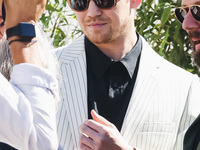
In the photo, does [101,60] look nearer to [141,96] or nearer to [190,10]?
[141,96]

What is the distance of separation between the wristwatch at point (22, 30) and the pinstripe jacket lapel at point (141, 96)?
125cm

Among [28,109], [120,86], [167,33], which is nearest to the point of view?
[28,109]

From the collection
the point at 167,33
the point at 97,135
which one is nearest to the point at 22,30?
the point at 97,135

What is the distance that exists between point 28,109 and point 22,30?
0.23 meters

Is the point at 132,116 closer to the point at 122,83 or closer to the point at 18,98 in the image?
the point at 122,83

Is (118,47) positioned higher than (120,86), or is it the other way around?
(118,47)

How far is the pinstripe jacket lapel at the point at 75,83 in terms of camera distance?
258cm

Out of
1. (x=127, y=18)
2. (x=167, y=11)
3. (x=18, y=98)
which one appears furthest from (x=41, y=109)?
(x=167, y=11)

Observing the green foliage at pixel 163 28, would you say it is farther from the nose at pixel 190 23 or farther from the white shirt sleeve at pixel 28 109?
the white shirt sleeve at pixel 28 109

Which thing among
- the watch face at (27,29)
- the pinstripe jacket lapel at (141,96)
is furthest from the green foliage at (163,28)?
the watch face at (27,29)

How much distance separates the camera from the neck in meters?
2.71

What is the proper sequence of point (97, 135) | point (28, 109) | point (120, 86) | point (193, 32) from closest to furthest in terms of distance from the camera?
point (28, 109), point (97, 135), point (193, 32), point (120, 86)

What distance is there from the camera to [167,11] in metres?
3.93

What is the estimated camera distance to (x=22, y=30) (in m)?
1.41
